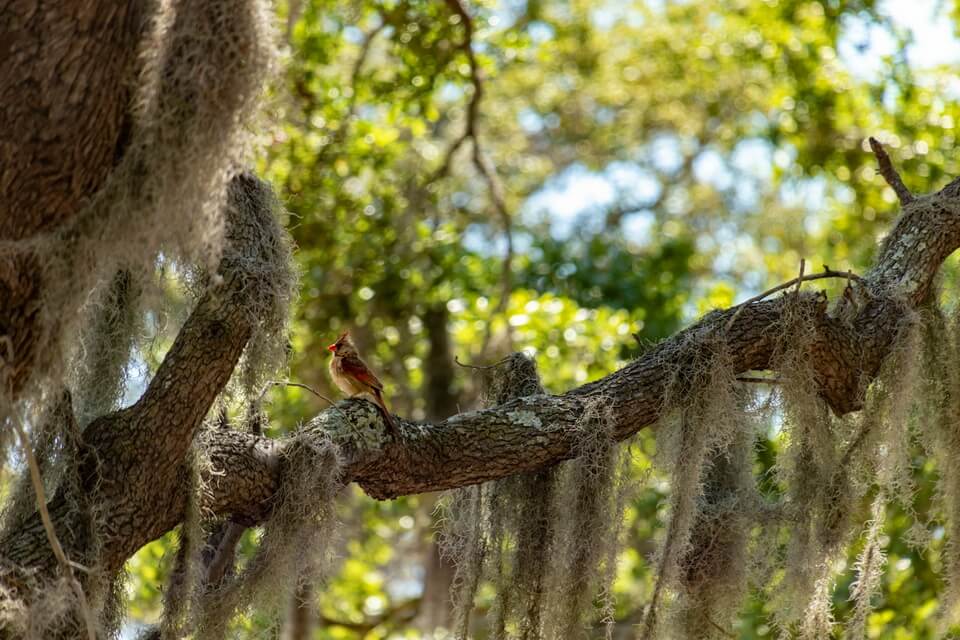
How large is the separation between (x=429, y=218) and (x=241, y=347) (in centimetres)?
517

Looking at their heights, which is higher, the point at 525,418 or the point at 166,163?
the point at 525,418

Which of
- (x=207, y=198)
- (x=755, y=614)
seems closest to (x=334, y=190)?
(x=755, y=614)

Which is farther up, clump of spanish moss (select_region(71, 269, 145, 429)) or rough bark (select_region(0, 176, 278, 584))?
clump of spanish moss (select_region(71, 269, 145, 429))

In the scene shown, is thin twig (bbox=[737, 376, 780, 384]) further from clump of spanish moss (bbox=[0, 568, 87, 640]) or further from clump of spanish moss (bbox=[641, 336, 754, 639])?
clump of spanish moss (bbox=[0, 568, 87, 640])

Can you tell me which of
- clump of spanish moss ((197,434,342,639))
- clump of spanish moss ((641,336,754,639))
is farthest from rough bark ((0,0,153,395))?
clump of spanish moss ((641,336,754,639))

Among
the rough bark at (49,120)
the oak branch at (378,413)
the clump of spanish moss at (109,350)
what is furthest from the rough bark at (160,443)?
the rough bark at (49,120)

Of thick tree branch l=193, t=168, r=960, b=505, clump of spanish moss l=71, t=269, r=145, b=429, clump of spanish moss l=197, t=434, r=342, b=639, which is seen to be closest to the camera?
clump of spanish moss l=197, t=434, r=342, b=639

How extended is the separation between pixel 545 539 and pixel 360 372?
724 millimetres

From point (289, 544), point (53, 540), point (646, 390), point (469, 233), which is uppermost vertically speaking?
point (469, 233)

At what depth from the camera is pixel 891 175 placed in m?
4.14

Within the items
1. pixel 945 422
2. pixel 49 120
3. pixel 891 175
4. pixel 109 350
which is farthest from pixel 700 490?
pixel 49 120

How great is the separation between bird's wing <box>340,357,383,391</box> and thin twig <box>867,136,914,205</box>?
5.55ft

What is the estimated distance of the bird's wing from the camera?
3754 mm

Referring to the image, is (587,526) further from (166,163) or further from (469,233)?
(469,233)
